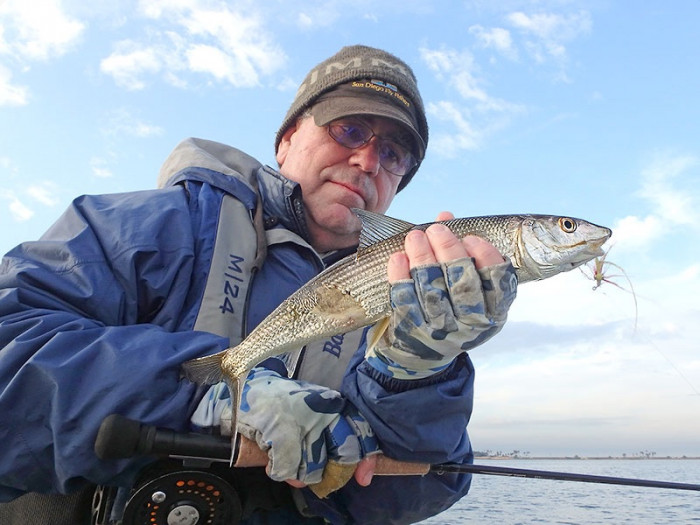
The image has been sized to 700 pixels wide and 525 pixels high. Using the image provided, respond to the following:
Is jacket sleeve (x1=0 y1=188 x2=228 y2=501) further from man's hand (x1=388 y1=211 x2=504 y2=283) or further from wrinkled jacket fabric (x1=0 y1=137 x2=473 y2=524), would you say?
man's hand (x1=388 y1=211 x2=504 y2=283)

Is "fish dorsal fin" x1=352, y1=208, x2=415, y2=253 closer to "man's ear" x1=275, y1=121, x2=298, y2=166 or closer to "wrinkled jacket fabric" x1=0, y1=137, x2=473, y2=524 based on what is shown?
"wrinkled jacket fabric" x1=0, y1=137, x2=473, y2=524

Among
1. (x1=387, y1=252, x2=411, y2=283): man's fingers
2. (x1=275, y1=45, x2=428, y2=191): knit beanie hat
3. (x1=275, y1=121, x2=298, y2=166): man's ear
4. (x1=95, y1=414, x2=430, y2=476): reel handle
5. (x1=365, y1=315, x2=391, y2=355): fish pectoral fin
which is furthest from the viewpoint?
(x1=275, y1=121, x2=298, y2=166): man's ear

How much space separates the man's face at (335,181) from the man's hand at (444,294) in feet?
7.65

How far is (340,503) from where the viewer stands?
13.2ft

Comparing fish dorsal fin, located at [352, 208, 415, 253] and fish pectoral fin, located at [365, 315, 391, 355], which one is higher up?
fish dorsal fin, located at [352, 208, 415, 253]

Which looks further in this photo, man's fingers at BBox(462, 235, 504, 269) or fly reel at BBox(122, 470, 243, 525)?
fly reel at BBox(122, 470, 243, 525)

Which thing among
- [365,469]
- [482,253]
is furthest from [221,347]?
[482,253]

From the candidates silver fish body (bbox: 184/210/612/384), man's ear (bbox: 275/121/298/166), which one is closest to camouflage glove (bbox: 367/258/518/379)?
silver fish body (bbox: 184/210/612/384)

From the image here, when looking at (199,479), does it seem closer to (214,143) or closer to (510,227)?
(510,227)

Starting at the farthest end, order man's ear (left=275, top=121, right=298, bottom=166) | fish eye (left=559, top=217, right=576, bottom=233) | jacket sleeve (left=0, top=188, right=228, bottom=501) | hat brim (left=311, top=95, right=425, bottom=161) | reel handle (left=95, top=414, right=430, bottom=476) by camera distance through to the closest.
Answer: man's ear (left=275, top=121, right=298, bottom=166), hat brim (left=311, top=95, right=425, bottom=161), fish eye (left=559, top=217, right=576, bottom=233), jacket sleeve (left=0, top=188, right=228, bottom=501), reel handle (left=95, top=414, right=430, bottom=476)

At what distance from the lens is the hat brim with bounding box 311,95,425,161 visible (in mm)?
→ 5270

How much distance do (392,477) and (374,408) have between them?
947 millimetres

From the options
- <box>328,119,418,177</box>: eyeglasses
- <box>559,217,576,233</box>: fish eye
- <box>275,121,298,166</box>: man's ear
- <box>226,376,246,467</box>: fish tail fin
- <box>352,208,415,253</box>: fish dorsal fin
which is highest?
<box>275,121,298,166</box>: man's ear

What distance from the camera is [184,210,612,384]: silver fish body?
3.29 m
